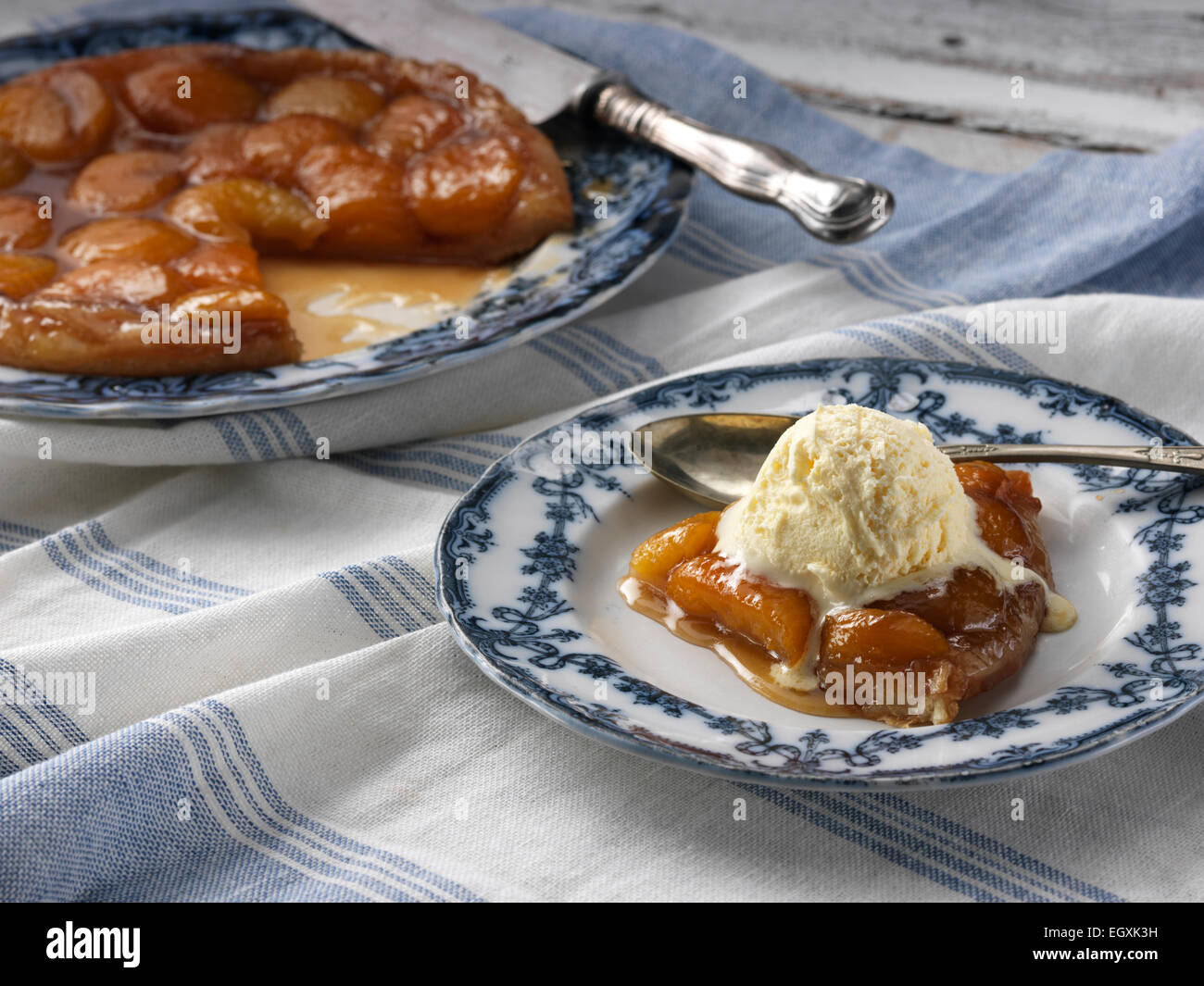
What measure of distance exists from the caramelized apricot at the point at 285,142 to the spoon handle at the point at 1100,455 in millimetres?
1637

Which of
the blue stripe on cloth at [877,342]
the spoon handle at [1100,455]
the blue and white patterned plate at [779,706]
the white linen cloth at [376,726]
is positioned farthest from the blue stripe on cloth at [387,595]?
the blue stripe on cloth at [877,342]

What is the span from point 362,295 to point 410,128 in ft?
1.81

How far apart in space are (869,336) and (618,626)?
86cm

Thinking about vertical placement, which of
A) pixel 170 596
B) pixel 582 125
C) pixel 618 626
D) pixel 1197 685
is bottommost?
pixel 170 596

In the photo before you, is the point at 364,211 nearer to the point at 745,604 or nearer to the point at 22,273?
the point at 22,273

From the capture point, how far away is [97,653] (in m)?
1.75

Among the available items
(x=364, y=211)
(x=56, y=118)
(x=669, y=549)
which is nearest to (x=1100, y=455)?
(x=669, y=549)

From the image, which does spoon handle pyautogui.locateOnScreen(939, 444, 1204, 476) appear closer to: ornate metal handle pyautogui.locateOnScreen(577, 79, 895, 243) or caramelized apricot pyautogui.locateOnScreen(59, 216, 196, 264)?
ornate metal handle pyautogui.locateOnScreen(577, 79, 895, 243)

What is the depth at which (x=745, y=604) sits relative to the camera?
166 centimetres

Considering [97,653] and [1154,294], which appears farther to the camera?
[1154,294]

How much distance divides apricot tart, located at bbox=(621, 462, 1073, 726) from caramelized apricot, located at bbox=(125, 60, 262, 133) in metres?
1.83

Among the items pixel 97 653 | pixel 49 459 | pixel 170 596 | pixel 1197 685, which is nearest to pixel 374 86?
pixel 49 459

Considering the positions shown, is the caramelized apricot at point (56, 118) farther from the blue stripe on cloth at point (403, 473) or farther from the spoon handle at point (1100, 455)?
the spoon handle at point (1100, 455)

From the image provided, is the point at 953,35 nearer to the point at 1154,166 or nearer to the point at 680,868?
the point at 1154,166
